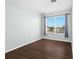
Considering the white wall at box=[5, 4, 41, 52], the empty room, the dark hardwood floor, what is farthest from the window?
the dark hardwood floor

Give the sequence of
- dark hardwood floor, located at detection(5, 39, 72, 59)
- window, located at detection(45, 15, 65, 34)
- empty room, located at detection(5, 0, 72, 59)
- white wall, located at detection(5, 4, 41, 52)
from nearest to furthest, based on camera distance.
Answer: dark hardwood floor, located at detection(5, 39, 72, 59) < empty room, located at detection(5, 0, 72, 59) < white wall, located at detection(5, 4, 41, 52) < window, located at detection(45, 15, 65, 34)

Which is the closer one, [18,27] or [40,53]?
[40,53]

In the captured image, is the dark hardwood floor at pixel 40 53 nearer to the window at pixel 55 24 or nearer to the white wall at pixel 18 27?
the white wall at pixel 18 27

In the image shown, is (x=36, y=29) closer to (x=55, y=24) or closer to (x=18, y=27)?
(x=55, y=24)

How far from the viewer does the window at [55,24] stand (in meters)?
5.27

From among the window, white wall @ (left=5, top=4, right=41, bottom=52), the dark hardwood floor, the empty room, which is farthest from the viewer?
the window

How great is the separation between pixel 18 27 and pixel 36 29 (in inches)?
75.6

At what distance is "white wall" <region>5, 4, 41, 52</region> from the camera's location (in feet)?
9.94

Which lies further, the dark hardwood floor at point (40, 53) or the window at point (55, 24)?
the window at point (55, 24)

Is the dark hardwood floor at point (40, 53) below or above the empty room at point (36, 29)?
below

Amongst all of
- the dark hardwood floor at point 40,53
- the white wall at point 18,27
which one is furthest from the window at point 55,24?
the dark hardwood floor at point 40,53

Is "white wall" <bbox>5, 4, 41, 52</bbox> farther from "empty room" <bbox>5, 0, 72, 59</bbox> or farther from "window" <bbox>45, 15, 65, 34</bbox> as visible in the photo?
"window" <bbox>45, 15, 65, 34</bbox>

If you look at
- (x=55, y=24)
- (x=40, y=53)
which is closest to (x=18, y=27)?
(x=40, y=53)

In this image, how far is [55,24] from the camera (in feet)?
18.3
